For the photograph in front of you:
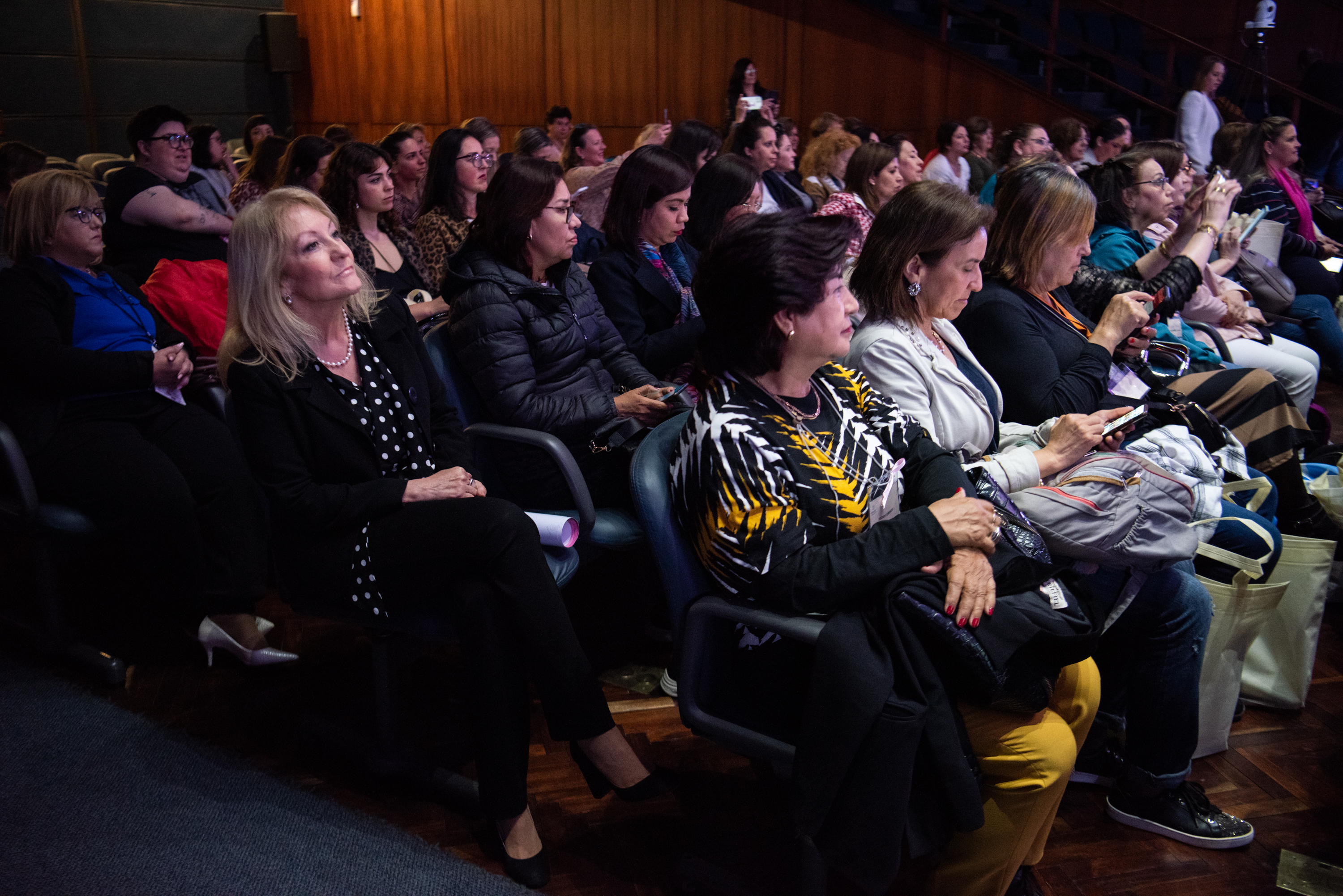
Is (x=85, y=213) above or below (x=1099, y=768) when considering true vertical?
above

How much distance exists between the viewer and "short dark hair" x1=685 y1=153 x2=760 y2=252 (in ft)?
11.2

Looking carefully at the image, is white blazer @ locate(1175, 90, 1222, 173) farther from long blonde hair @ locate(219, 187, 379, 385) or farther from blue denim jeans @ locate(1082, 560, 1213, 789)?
long blonde hair @ locate(219, 187, 379, 385)

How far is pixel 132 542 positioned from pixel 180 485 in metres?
0.17

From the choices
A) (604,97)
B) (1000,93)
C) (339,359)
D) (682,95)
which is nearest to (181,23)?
(604,97)

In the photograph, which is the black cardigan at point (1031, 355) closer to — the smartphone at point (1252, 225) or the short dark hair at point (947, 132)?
the smartphone at point (1252, 225)

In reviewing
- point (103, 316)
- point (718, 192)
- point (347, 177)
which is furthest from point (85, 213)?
point (718, 192)

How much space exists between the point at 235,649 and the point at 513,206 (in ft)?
4.22

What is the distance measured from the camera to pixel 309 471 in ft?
6.31

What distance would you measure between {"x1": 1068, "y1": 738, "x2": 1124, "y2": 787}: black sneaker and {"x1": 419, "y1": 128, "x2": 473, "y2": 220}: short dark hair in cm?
288

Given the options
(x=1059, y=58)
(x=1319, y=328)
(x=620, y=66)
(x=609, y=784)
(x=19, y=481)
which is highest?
(x=1059, y=58)

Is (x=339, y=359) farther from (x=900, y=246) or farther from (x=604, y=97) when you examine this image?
(x=604, y=97)

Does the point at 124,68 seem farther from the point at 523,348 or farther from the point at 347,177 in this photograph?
the point at 523,348

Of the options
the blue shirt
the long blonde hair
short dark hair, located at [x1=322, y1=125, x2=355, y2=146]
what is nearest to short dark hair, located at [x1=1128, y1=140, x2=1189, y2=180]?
the long blonde hair

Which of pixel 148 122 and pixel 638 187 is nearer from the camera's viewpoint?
pixel 638 187
